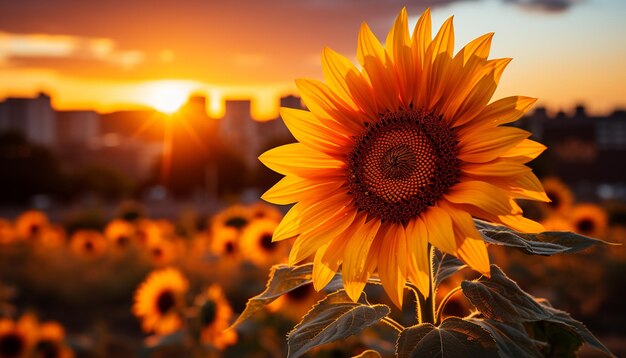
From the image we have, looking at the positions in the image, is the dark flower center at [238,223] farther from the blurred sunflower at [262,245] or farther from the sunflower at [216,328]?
the sunflower at [216,328]

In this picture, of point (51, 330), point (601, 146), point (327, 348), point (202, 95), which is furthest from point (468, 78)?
point (202, 95)

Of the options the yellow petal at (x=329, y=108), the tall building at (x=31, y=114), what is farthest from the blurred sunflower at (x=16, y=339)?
the tall building at (x=31, y=114)

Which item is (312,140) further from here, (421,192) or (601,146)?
(601,146)

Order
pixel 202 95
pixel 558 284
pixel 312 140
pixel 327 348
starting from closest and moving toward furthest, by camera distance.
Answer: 1. pixel 312 140
2. pixel 327 348
3. pixel 558 284
4. pixel 202 95

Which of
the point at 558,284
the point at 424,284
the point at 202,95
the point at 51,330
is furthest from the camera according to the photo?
the point at 202,95

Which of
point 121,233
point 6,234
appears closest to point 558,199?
point 121,233

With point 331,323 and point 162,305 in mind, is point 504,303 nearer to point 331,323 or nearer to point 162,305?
point 331,323
